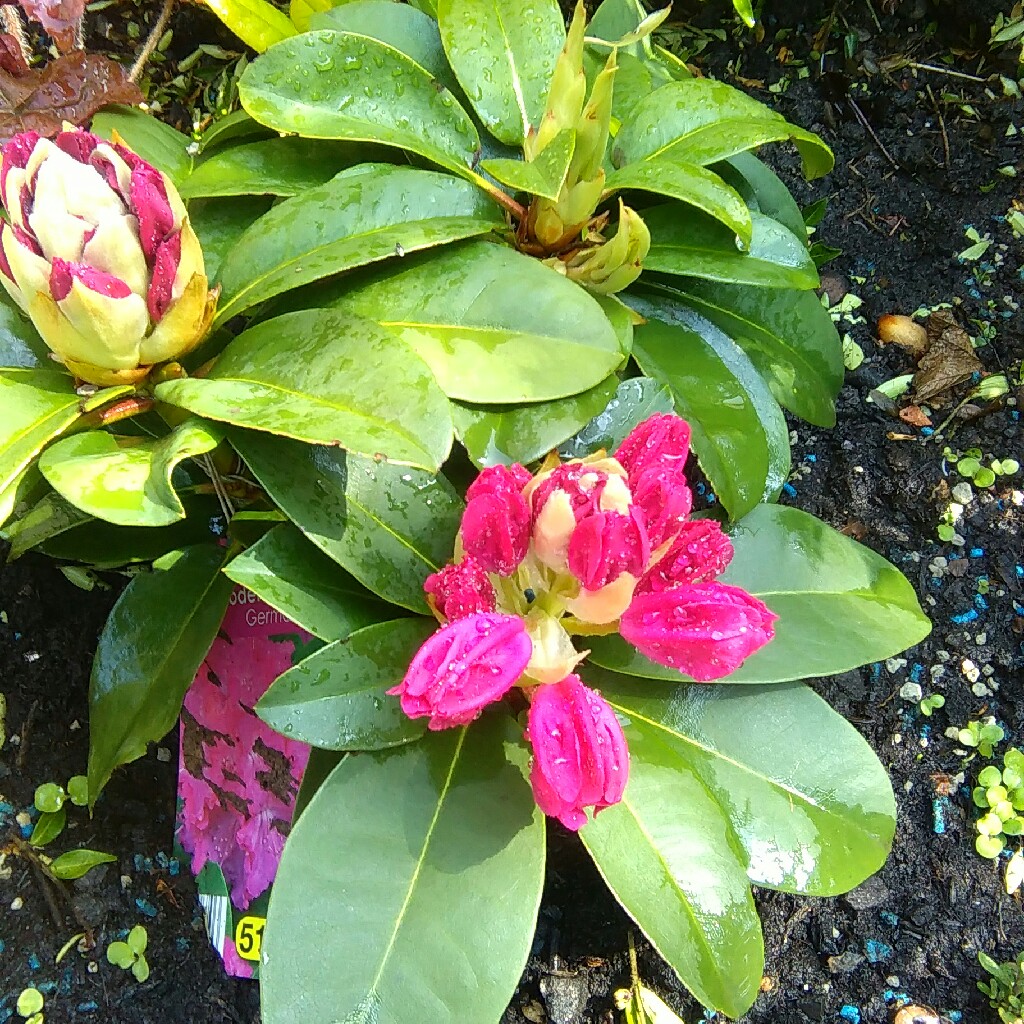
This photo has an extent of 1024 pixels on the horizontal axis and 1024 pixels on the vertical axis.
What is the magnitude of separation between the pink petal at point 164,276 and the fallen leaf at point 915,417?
124 cm

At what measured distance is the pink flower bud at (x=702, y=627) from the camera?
746 mm

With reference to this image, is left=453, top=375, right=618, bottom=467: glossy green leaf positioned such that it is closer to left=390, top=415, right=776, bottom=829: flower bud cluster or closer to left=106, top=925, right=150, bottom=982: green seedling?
left=390, top=415, right=776, bottom=829: flower bud cluster

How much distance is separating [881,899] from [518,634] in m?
0.85

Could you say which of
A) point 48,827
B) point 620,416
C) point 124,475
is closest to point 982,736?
point 620,416

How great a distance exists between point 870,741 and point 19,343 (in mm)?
1250

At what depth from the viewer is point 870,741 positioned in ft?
4.44

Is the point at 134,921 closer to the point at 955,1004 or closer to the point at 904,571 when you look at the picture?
the point at 955,1004

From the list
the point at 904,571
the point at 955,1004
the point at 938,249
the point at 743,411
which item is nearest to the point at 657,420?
the point at 743,411

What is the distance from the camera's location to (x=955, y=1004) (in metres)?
1.23

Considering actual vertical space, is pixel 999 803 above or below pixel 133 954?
above

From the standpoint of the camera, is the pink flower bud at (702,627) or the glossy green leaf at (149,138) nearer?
the pink flower bud at (702,627)

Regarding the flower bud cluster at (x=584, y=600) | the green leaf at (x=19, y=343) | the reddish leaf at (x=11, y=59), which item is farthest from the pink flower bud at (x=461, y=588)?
the reddish leaf at (x=11, y=59)

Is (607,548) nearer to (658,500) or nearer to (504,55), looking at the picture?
(658,500)

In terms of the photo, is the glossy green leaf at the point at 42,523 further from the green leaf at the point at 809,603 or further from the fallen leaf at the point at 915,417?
the fallen leaf at the point at 915,417
